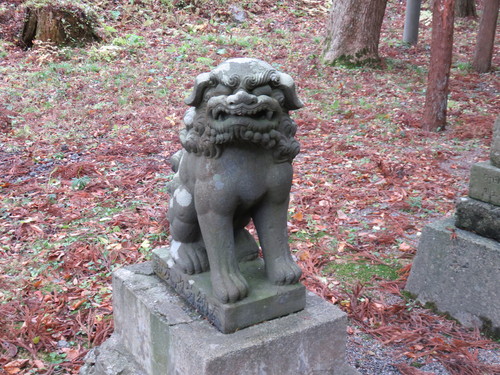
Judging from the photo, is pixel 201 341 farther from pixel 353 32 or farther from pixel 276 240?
pixel 353 32

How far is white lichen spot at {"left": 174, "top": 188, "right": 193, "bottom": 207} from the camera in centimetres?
233

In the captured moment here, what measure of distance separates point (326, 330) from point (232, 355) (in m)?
0.50

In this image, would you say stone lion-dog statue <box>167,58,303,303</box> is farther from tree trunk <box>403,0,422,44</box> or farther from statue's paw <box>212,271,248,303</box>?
tree trunk <box>403,0,422,44</box>

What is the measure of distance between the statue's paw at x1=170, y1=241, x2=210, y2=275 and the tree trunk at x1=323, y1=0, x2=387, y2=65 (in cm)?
798

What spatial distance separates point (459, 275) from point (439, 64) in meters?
4.16

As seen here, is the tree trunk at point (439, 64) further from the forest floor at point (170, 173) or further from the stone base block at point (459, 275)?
the stone base block at point (459, 275)

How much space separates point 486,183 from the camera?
3289mm

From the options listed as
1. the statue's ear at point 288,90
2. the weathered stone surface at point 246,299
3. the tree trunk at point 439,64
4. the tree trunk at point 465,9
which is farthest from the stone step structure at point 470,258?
the tree trunk at point 465,9

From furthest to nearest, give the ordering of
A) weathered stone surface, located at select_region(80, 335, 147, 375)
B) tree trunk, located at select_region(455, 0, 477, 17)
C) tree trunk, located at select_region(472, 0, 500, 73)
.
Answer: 1. tree trunk, located at select_region(455, 0, 477, 17)
2. tree trunk, located at select_region(472, 0, 500, 73)
3. weathered stone surface, located at select_region(80, 335, 147, 375)

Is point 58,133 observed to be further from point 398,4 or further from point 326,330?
point 398,4

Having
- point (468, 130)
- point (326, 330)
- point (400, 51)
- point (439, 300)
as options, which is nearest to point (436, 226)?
point (439, 300)

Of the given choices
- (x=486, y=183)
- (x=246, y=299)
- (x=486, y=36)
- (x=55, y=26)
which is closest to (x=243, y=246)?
(x=246, y=299)

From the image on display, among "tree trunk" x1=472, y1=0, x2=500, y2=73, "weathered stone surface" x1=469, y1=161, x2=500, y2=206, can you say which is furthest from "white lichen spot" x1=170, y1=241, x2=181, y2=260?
"tree trunk" x1=472, y1=0, x2=500, y2=73

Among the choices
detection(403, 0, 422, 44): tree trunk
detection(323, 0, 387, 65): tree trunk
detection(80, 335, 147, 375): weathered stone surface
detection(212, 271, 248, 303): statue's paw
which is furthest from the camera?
detection(403, 0, 422, 44): tree trunk
